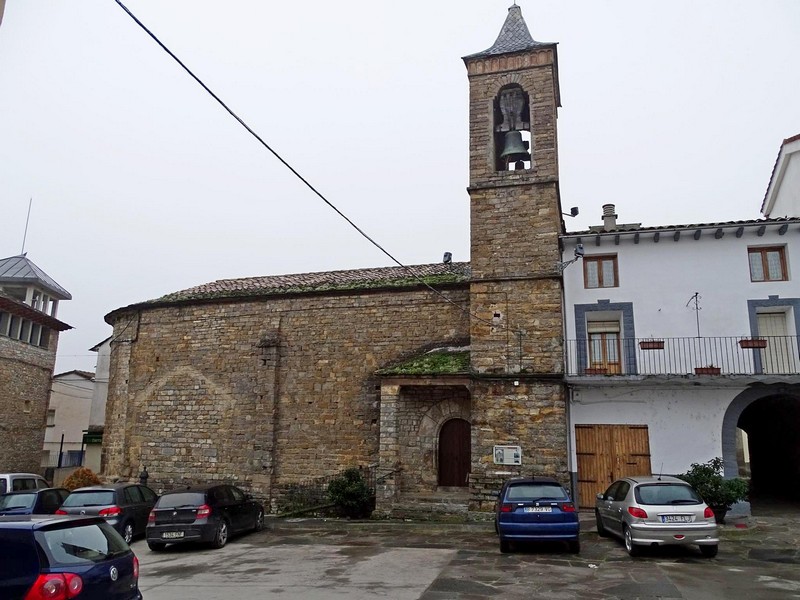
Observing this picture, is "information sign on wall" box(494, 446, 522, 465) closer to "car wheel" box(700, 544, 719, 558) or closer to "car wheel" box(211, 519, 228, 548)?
"car wheel" box(700, 544, 719, 558)

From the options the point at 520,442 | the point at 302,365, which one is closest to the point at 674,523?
the point at 520,442

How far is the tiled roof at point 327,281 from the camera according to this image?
18.2 metres

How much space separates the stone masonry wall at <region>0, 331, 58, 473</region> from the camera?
2422cm

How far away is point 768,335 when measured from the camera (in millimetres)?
15023

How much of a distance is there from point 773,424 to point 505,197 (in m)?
11.5

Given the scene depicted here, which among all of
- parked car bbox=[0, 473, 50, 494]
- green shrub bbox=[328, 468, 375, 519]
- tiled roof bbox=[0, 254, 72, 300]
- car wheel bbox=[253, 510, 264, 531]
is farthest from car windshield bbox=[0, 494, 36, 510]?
tiled roof bbox=[0, 254, 72, 300]

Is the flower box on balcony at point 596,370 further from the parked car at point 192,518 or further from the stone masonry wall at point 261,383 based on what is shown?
the parked car at point 192,518

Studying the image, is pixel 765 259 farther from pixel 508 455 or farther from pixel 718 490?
pixel 508 455

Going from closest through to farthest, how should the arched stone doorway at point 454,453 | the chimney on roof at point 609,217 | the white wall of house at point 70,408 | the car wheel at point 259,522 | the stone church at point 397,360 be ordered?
1. the car wheel at point 259,522
2. the stone church at point 397,360
3. the arched stone doorway at point 454,453
4. the chimney on roof at point 609,217
5. the white wall of house at point 70,408

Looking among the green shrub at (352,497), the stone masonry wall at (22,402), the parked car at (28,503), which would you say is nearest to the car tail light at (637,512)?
the green shrub at (352,497)

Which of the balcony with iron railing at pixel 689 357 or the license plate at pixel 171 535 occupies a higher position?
the balcony with iron railing at pixel 689 357

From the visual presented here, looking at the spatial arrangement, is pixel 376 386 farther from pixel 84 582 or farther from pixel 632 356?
pixel 84 582

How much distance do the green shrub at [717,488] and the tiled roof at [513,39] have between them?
1137 cm

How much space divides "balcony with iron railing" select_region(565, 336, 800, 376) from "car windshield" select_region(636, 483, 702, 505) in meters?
4.75
